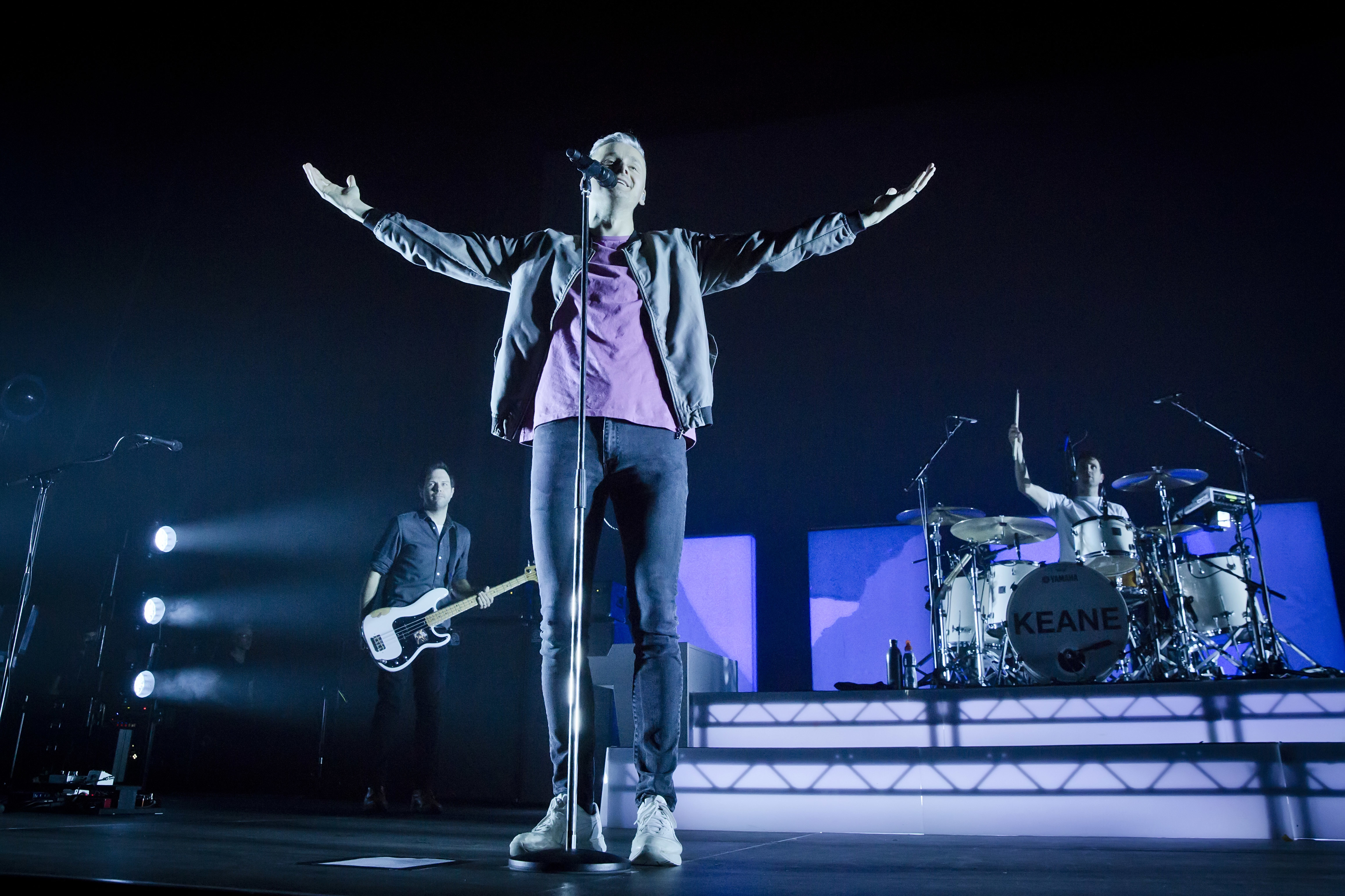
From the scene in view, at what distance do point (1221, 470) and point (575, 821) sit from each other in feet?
18.5

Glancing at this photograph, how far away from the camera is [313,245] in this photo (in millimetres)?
5402

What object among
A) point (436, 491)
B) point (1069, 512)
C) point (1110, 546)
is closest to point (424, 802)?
point (436, 491)

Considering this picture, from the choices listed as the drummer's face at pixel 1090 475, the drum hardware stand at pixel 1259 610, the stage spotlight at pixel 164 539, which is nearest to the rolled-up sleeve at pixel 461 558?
the stage spotlight at pixel 164 539

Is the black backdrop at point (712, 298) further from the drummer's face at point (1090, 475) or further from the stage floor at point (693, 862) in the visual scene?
the stage floor at point (693, 862)

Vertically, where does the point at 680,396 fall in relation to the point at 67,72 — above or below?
below

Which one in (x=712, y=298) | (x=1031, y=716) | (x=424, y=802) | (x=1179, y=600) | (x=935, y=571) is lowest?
(x=424, y=802)

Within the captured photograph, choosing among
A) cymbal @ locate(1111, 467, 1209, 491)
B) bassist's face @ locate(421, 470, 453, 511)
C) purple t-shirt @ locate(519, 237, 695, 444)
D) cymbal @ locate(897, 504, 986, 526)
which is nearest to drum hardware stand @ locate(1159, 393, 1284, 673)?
cymbal @ locate(1111, 467, 1209, 491)

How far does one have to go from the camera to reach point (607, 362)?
1.78 metres

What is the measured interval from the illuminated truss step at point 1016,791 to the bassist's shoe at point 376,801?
4.11 ft

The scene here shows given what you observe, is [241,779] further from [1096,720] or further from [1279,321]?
[1279,321]

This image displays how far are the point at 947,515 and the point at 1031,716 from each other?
2.01 m

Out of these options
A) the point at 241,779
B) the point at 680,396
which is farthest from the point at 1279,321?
the point at 241,779

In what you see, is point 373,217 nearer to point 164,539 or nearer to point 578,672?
point 578,672

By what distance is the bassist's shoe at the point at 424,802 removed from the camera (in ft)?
12.0
